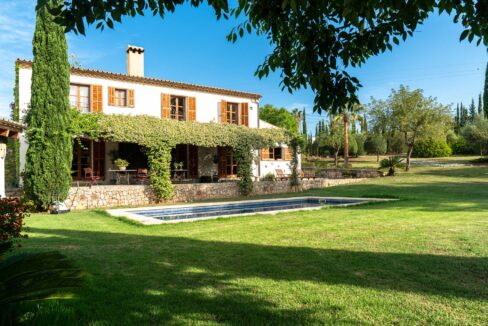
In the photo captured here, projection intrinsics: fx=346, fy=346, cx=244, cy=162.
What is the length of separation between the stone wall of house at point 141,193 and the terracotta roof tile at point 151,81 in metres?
5.96

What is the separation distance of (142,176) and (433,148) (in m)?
38.6

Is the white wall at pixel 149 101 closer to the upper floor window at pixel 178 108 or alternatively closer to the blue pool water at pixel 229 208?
the upper floor window at pixel 178 108

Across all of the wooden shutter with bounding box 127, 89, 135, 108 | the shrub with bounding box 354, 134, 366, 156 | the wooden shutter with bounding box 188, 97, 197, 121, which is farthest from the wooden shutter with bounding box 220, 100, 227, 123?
the shrub with bounding box 354, 134, 366, 156

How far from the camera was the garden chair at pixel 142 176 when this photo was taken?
1673 centimetres

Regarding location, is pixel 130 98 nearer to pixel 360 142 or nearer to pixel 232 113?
pixel 232 113

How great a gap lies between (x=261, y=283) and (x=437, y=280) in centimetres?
210

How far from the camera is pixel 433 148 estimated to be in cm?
4278

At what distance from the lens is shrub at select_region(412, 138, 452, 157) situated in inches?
1670

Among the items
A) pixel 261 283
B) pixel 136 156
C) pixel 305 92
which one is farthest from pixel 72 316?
pixel 136 156

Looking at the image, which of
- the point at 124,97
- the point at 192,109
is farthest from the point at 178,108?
the point at 124,97

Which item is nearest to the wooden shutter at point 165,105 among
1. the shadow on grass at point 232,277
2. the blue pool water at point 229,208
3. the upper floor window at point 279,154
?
the blue pool water at point 229,208

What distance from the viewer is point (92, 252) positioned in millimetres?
5754

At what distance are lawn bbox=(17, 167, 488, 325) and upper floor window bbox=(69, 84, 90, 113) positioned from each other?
973 centimetres

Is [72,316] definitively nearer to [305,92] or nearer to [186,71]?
[305,92]
